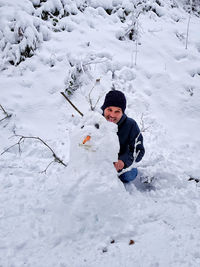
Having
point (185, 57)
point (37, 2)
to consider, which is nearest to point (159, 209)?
point (185, 57)

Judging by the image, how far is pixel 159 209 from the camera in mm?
1974

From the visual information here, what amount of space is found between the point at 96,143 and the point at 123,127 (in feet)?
2.95

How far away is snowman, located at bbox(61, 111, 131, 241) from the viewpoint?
1.55 meters

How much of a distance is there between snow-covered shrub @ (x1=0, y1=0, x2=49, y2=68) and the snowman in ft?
11.2

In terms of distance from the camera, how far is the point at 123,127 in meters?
2.42

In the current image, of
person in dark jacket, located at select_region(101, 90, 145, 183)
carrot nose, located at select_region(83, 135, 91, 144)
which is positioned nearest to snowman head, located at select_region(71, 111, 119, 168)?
carrot nose, located at select_region(83, 135, 91, 144)

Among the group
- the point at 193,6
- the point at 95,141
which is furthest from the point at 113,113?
the point at 193,6

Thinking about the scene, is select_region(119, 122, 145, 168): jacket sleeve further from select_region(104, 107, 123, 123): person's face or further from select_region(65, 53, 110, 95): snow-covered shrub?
select_region(65, 53, 110, 95): snow-covered shrub

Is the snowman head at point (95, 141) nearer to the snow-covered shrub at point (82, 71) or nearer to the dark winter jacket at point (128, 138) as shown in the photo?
the dark winter jacket at point (128, 138)

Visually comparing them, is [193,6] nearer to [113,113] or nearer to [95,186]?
[113,113]

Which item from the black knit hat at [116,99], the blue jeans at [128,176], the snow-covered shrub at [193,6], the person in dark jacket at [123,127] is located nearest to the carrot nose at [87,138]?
the person in dark jacket at [123,127]

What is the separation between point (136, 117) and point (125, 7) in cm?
412

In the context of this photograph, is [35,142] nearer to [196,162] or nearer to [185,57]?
[196,162]

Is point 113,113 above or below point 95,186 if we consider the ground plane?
above
